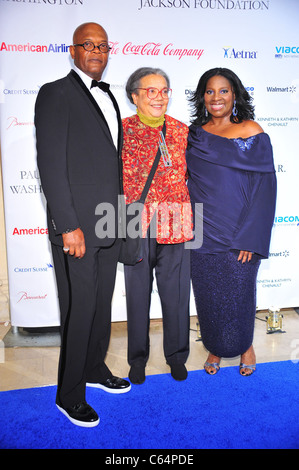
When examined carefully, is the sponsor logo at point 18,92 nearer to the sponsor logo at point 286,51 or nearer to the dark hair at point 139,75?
the dark hair at point 139,75

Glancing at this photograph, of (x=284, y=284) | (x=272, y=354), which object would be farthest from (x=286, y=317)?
(x=272, y=354)

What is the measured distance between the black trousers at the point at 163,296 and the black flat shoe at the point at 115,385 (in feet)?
0.49

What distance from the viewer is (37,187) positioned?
3.31 m

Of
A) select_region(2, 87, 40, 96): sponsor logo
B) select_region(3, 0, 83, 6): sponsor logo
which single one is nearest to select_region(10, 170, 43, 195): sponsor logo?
select_region(2, 87, 40, 96): sponsor logo

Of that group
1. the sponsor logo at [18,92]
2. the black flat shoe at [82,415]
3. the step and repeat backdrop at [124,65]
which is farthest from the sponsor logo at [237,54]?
the black flat shoe at [82,415]

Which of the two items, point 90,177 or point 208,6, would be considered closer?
point 90,177

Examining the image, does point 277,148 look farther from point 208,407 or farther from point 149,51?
point 208,407

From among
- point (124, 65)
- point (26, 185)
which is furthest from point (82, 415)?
point (124, 65)

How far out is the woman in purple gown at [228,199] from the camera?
243cm

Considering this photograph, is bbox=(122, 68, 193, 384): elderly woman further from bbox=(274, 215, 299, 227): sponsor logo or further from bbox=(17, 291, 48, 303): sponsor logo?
bbox=(274, 215, 299, 227): sponsor logo

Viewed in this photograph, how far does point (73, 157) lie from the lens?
6.64 ft

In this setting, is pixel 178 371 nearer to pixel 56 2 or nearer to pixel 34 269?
pixel 34 269

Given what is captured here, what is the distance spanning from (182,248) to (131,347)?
2.26 ft

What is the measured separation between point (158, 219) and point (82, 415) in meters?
1.11
